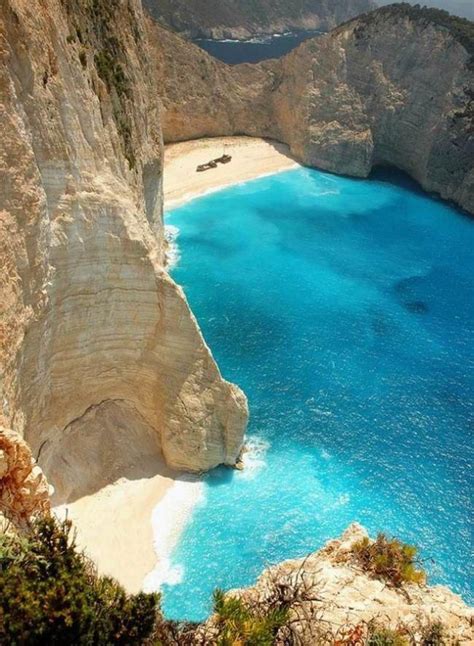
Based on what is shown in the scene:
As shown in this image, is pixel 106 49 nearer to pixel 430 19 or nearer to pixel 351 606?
pixel 351 606

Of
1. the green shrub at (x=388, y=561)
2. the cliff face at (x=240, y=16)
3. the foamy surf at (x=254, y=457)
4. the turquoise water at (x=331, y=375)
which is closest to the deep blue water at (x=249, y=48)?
the cliff face at (x=240, y=16)

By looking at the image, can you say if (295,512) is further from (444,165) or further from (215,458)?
(444,165)

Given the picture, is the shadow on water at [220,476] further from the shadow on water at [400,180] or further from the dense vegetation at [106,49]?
the shadow on water at [400,180]

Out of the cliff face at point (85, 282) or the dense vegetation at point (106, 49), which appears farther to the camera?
the dense vegetation at point (106, 49)

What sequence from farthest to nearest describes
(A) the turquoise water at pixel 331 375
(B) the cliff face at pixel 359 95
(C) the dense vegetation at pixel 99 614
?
(B) the cliff face at pixel 359 95 < (A) the turquoise water at pixel 331 375 < (C) the dense vegetation at pixel 99 614

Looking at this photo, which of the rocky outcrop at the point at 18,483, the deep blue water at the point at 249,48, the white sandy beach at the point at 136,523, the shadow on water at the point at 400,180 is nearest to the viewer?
the rocky outcrop at the point at 18,483

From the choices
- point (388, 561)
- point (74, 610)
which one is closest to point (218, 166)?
point (388, 561)
